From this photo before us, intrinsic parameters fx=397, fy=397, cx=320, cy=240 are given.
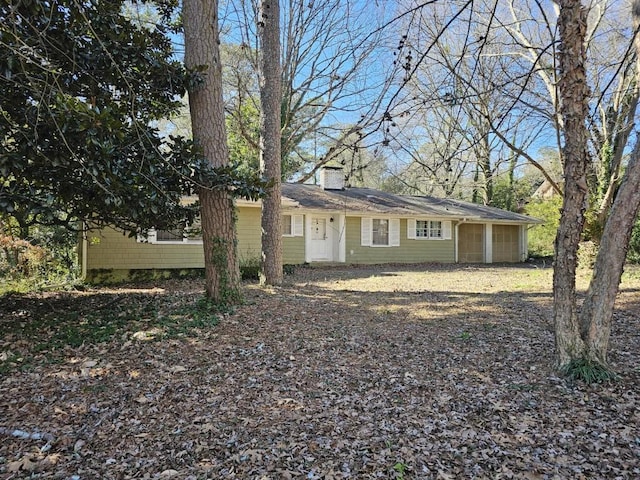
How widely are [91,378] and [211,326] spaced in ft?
5.39

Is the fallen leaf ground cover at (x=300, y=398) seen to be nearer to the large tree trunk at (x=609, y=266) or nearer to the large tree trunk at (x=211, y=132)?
the large tree trunk at (x=609, y=266)

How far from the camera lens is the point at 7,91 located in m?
4.52

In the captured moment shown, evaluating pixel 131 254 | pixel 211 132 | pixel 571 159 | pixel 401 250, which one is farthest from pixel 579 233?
pixel 401 250

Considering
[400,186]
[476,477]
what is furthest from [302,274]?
[400,186]

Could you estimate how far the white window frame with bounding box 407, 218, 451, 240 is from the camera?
57.9 ft

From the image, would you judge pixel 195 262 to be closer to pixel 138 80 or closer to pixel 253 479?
pixel 138 80

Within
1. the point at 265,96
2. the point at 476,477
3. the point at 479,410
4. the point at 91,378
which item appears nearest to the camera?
the point at 476,477

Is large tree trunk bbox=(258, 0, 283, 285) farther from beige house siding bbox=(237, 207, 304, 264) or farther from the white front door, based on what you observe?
the white front door

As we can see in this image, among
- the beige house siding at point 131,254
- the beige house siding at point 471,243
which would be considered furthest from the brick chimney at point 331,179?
the beige house siding at point 131,254

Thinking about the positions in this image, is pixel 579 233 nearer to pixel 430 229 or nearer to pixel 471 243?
pixel 430 229

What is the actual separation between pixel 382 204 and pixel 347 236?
2.70 metres

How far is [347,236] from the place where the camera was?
1627 cm

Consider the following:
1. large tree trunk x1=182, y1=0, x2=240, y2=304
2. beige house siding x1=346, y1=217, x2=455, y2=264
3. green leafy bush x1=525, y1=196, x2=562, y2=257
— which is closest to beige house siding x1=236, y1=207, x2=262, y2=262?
beige house siding x1=346, y1=217, x2=455, y2=264

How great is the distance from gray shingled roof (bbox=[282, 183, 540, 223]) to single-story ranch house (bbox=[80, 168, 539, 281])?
0.04 metres
